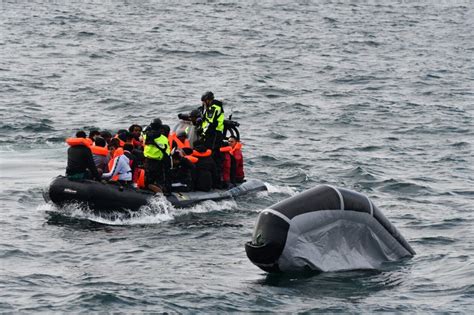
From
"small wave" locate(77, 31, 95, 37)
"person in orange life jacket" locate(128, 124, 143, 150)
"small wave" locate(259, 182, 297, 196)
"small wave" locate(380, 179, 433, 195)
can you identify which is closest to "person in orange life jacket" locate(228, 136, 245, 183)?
"small wave" locate(259, 182, 297, 196)

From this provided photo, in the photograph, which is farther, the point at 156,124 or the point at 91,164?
the point at 156,124

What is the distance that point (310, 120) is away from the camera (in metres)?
37.4

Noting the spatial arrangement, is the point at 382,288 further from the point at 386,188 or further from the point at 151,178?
the point at 386,188

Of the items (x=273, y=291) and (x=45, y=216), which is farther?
(x=45, y=216)

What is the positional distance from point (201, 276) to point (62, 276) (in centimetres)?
249

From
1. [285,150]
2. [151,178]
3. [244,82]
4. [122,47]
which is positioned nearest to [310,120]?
[285,150]

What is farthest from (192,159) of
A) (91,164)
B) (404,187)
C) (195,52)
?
(195,52)

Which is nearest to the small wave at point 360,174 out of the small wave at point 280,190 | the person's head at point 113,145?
the small wave at point 280,190

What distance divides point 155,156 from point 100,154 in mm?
1265

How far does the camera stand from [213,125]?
24781 mm

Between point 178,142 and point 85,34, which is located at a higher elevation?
point 85,34

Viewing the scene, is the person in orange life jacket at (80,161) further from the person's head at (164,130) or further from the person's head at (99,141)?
the person's head at (164,130)

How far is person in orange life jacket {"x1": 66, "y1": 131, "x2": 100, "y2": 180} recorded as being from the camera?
22484mm

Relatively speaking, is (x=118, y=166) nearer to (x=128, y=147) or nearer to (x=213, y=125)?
(x=128, y=147)
